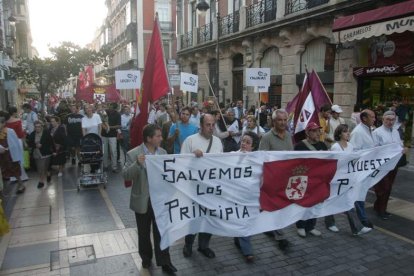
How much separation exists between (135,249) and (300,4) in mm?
13964

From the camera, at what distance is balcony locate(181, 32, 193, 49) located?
28116 millimetres

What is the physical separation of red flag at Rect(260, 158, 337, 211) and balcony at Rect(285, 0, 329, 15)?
11.5 m

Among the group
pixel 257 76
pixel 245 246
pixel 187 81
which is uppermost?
pixel 257 76

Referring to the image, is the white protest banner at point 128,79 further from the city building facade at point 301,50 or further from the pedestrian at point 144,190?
the pedestrian at point 144,190

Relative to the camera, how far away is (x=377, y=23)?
10.6 metres

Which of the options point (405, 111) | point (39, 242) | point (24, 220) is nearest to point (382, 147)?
point (39, 242)

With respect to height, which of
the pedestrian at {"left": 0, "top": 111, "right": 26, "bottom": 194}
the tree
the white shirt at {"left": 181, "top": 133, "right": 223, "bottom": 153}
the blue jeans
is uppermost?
the tree

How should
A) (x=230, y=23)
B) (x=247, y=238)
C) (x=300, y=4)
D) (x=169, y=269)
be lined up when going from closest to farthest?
1. (x=169, y=269)
2. (x=247, y=238)
3. (x=300, y=4)
4. (x=230, y=23)

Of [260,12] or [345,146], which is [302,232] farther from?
[260,12]

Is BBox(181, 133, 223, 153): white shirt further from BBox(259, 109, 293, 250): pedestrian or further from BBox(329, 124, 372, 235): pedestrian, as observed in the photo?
BBox(329, 124, 372, 235): pedestrian

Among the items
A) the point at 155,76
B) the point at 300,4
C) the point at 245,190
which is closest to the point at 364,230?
the point at 245,190

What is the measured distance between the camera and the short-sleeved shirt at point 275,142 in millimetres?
5004

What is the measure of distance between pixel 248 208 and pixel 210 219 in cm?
50

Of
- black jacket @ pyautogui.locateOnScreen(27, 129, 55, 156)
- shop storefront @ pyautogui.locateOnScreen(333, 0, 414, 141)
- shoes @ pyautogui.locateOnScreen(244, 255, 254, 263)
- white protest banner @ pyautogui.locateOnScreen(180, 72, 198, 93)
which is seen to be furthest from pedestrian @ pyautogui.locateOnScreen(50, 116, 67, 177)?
shop storefront @ pyautogui.locateOnScreen(333, 0, 414, 141)
